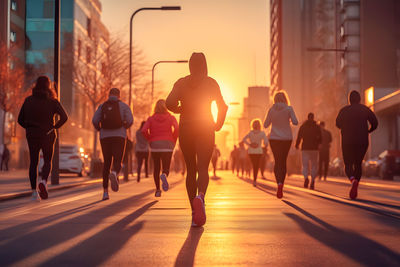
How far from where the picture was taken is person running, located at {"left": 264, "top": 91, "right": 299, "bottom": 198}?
483 inches

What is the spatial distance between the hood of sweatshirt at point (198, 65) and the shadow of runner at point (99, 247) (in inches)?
72.2

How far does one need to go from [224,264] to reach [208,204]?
5.92m

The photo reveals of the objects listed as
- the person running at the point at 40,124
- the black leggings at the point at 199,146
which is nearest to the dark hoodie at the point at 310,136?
the person running at the point at 40,124

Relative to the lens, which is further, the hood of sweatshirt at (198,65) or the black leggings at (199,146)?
the hood of sweatshirt at (198,65)

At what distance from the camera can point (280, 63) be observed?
376 feet

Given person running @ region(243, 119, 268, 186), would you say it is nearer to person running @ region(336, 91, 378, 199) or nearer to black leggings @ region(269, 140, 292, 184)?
black leggings @ region(269, 140, 292, 184)

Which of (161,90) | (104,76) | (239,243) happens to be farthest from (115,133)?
(161,90)

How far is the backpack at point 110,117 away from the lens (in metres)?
11.6

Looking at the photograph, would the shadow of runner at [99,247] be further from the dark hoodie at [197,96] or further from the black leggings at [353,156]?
the black leggings at [353,156]

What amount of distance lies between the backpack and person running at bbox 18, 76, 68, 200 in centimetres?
73

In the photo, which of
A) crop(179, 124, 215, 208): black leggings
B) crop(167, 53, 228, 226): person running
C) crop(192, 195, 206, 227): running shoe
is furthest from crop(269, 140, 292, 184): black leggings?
crop(192, 195, 206, 227): running shoe

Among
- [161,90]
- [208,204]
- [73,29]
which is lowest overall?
[208,204]

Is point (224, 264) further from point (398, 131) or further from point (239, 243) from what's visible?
point (398, 131)

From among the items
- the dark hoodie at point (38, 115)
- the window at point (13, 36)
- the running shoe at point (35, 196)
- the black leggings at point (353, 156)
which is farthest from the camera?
A: the window at point (13, 36)
